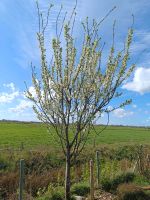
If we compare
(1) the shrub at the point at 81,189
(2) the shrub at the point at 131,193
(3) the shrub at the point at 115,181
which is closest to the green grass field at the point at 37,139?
(3) the shrub at the point at 115,181

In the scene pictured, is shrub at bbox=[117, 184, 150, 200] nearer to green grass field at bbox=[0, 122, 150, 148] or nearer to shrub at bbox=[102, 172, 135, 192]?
shrub at bbox=[102, 172, 135, 192]

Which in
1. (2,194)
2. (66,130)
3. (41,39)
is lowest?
(2,194)

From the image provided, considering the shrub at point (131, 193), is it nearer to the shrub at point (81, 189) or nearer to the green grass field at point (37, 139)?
the shrub at point (81, 189)

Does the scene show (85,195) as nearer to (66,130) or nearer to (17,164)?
(66,130)

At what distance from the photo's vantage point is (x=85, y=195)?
1228 centimetres

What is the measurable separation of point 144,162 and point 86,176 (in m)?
3.25

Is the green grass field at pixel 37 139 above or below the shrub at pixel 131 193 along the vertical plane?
above

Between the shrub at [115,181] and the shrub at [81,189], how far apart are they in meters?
0.89

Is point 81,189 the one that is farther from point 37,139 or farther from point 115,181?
point 37,139

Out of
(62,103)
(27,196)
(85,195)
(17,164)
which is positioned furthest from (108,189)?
(17,164)

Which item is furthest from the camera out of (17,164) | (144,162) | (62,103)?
(17,164)

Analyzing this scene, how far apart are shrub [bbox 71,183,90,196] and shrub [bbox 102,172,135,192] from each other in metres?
0.89

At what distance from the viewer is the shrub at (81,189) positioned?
40.8 ft

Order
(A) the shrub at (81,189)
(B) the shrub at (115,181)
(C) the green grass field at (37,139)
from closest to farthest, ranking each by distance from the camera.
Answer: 1. (A) the shrub at (81,189)
2. (B) the shrub at (115,181)
3. (C) the green grass field at (37,139)
